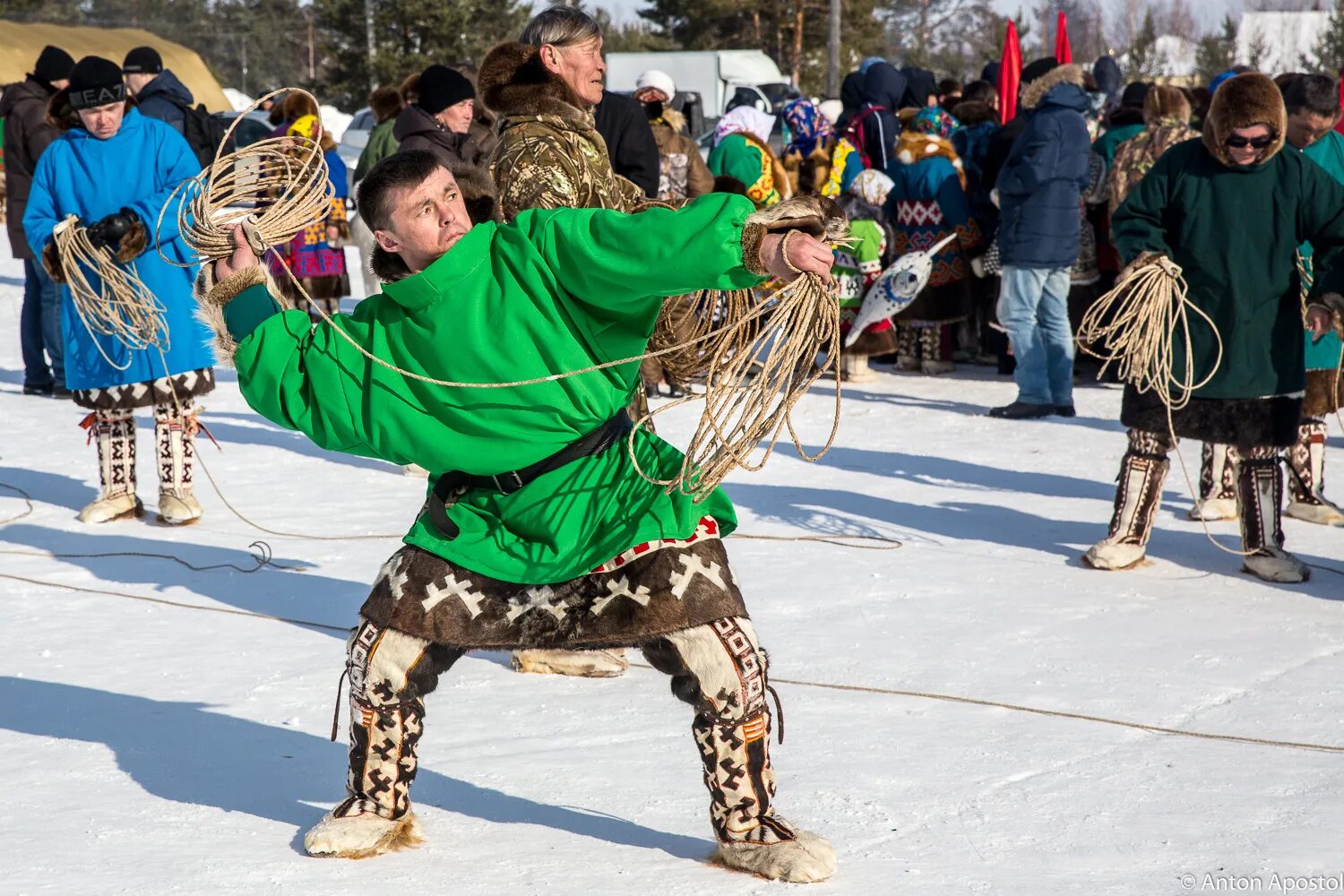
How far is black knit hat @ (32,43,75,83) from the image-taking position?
8.04 meters

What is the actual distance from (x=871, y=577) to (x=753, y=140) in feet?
15.2

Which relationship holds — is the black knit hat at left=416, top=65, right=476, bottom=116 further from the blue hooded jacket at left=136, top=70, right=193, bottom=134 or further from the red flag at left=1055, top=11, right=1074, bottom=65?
the red flag at left=1055, top=11, right=1074, bottom=65

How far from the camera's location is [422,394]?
2902 mm

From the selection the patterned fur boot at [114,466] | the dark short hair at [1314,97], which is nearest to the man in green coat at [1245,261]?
the dark short hair at [1314,97]

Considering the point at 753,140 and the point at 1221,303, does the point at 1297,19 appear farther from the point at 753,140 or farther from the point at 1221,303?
the point at 1221,303

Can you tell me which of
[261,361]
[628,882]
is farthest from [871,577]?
[261,361]

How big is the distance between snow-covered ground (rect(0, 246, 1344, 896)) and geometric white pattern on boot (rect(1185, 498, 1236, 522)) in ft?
0.33

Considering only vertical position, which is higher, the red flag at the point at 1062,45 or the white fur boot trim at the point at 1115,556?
the red flag at the point at 1062,45

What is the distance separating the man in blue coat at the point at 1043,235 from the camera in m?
8.05

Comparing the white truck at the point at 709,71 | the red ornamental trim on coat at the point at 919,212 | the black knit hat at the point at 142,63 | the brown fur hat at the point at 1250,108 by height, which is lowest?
the red ornamental trim on coat at the point at 919,212

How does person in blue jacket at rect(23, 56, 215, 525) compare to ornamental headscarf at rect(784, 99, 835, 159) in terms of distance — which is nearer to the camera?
person in blue jacket at rect(23, 56, 215, 525)

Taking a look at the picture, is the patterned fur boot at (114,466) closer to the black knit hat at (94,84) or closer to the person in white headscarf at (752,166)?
the black knit hat at (94,84)

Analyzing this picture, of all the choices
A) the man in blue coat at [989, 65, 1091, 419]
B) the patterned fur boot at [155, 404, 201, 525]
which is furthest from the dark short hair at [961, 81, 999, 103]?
the patterned fur boot at [155, 404, 201, 525]

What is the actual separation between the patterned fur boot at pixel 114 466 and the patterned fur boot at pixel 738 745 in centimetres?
378
